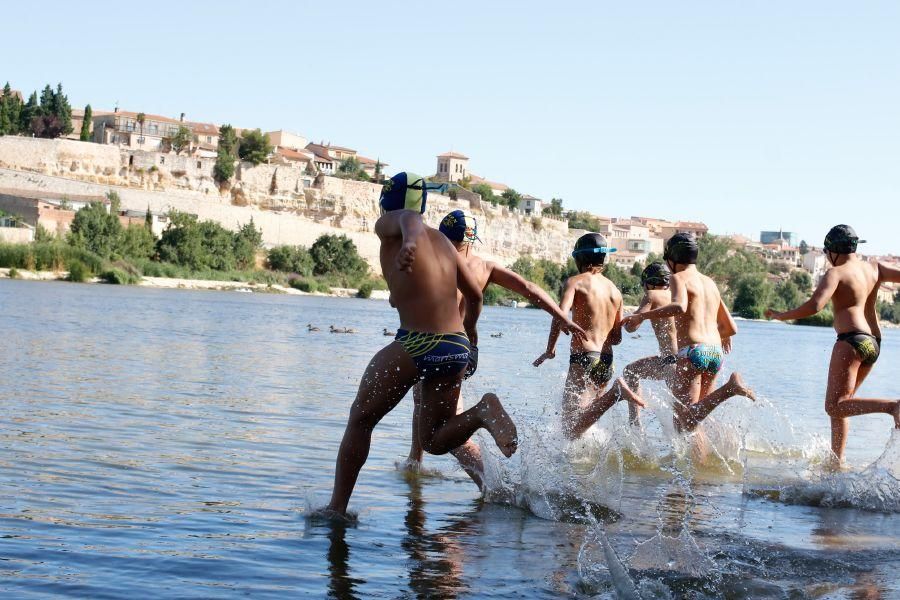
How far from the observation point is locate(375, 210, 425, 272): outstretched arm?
5.52m

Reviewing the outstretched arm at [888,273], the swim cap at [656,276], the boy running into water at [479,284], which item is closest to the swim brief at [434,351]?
the boy running into water at [479,284]

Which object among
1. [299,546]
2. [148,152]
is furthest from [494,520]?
[148,152]

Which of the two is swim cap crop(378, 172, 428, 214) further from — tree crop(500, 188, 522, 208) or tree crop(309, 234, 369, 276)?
tree crop(500, 188, 522, 208)

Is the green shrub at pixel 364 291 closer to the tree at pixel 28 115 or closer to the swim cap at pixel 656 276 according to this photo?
the tree at pixel 28 115

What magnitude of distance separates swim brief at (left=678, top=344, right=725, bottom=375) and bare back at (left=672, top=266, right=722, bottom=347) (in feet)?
0.16

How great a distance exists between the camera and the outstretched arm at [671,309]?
9.05 metres

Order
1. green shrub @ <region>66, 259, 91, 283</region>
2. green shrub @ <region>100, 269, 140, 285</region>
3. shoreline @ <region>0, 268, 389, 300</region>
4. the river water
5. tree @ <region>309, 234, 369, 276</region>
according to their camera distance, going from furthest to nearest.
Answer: tree @ <region>309, 234, 369, 276</region> → green shrub @ <region>100, 269, 140, 285</region> → green shrub @ <region>66, 259, 91, 283</region> → shoreline @ <region>0, 268, 389, 300</region> → the river water

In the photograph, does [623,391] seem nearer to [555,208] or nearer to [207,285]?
[207,285]

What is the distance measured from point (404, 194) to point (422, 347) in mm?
912

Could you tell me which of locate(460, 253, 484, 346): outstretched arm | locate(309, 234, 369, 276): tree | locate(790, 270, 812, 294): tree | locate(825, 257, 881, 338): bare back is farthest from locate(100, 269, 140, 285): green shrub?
locate(790, 270, 812, 294): tree

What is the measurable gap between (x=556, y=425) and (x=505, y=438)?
3340 millimetres

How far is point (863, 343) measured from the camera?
Answer: 8.85m

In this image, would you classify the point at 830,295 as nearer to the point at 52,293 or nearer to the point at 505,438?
the point at 505,438

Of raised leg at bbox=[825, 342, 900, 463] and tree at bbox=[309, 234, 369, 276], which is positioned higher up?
tree at bbox=[309, 234, 369, 276]
